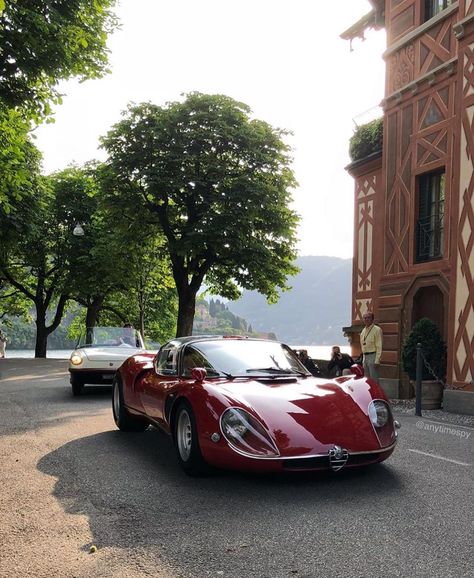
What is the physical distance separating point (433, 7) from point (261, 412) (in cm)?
1283

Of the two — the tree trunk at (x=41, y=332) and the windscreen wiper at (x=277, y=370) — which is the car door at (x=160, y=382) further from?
the tree trunk at (x=41, y=332)

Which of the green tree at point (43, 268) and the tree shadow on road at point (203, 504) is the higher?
the green tree at point (43, 268)

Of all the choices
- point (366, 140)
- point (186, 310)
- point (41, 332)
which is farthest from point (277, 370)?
point (41, 332)

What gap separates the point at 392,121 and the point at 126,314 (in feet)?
114

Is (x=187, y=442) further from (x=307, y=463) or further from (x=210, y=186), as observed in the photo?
(x=210, y=186)

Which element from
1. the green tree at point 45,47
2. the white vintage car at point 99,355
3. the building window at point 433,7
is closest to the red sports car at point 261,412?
the white vintage car at point 99,355

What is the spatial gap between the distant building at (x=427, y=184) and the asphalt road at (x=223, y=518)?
6.09m

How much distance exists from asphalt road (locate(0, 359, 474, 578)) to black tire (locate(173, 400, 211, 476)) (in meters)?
0.14

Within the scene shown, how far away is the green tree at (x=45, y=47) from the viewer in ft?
41.3

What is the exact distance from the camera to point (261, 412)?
199 inches

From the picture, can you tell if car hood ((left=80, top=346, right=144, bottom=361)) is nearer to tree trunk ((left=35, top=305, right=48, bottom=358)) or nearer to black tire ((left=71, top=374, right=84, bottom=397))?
black tire ((left=71, top=374, right=84, bottom=397))

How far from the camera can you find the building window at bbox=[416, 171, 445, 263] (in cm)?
1392

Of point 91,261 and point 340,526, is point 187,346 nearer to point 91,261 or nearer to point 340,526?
point 340,526

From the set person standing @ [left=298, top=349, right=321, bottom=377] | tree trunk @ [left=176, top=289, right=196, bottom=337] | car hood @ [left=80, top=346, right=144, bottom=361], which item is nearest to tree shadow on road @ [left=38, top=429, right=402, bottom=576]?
car hood @ [left=80, top=346, right=144, bottom=361]
